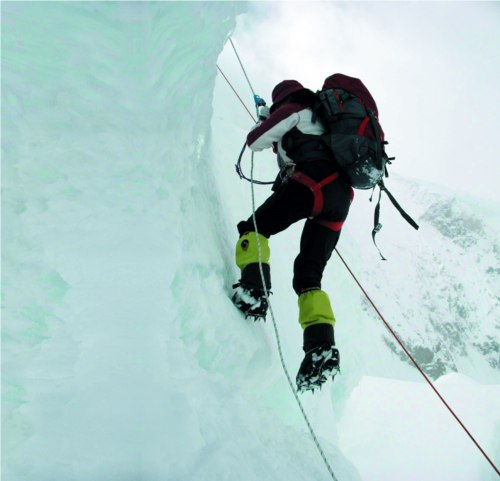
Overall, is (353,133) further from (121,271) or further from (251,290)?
(121,271)

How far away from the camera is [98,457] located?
1.11 metres

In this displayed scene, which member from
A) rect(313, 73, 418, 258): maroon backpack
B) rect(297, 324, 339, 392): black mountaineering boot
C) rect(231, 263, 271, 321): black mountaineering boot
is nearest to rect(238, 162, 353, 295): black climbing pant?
rect(313, 73, 418, 258): maroon backpack

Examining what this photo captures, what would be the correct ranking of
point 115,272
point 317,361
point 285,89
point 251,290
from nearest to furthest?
point 115,272 → point 317,361 → point 251,290 → point 285,89

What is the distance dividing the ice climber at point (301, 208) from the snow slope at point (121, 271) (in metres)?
0.19

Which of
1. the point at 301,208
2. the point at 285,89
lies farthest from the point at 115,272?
the point at 285,89

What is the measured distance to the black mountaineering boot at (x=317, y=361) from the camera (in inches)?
78.4

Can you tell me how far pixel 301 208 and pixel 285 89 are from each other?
80 cm

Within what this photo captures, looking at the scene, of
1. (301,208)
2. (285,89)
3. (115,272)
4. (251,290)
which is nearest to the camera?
(115,272)

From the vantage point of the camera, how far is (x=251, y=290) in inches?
87.1

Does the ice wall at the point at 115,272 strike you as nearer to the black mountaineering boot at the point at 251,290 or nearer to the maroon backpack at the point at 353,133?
the black mountaineering boot at the point at 251,290

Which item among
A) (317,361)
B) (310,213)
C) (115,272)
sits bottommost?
(317,361)

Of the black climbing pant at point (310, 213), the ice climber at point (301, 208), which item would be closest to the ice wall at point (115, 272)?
the ice climber at point (301, 208)

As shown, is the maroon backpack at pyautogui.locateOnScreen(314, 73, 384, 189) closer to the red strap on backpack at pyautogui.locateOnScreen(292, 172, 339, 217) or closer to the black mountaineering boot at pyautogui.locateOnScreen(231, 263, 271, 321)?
the red strap on backpack at pyautogui.locateOnScreen(292, 172, 339, 217)

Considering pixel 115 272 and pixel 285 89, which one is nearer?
pixel 115 272
